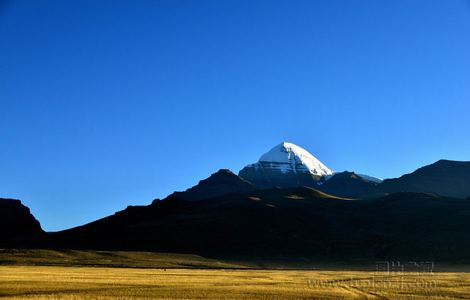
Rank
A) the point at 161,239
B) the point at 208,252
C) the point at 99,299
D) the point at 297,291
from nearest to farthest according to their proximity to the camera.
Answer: the point at 99,299 → the point at 297,291 → the point at 208,252 → the point at 161,239

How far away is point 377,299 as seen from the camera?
49.2 m

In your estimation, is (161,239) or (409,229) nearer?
(161,239)

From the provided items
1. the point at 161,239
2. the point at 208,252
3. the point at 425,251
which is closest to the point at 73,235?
the point at 161,239

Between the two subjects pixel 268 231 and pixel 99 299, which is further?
pixel 268 231

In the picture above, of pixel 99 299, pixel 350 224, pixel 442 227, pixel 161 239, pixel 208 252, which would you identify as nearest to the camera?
pixel 99 299

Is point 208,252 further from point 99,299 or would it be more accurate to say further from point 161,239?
point 99,299

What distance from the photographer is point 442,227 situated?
184375 millimetres

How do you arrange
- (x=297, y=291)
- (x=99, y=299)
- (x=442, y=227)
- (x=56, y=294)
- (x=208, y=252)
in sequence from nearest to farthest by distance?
(x=99, y=299)
(x=56, y=294)
(x=297, y=291)
(x=208, y=252)
(x=442, y=227)

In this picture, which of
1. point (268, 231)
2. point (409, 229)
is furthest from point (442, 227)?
point (268, 231)

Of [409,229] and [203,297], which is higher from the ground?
[409,229]

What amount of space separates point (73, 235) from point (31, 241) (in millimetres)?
13065

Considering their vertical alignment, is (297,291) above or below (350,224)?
below

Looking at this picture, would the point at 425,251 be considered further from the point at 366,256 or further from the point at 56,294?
the point at 56,294

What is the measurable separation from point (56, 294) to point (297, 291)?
22.1 meters
